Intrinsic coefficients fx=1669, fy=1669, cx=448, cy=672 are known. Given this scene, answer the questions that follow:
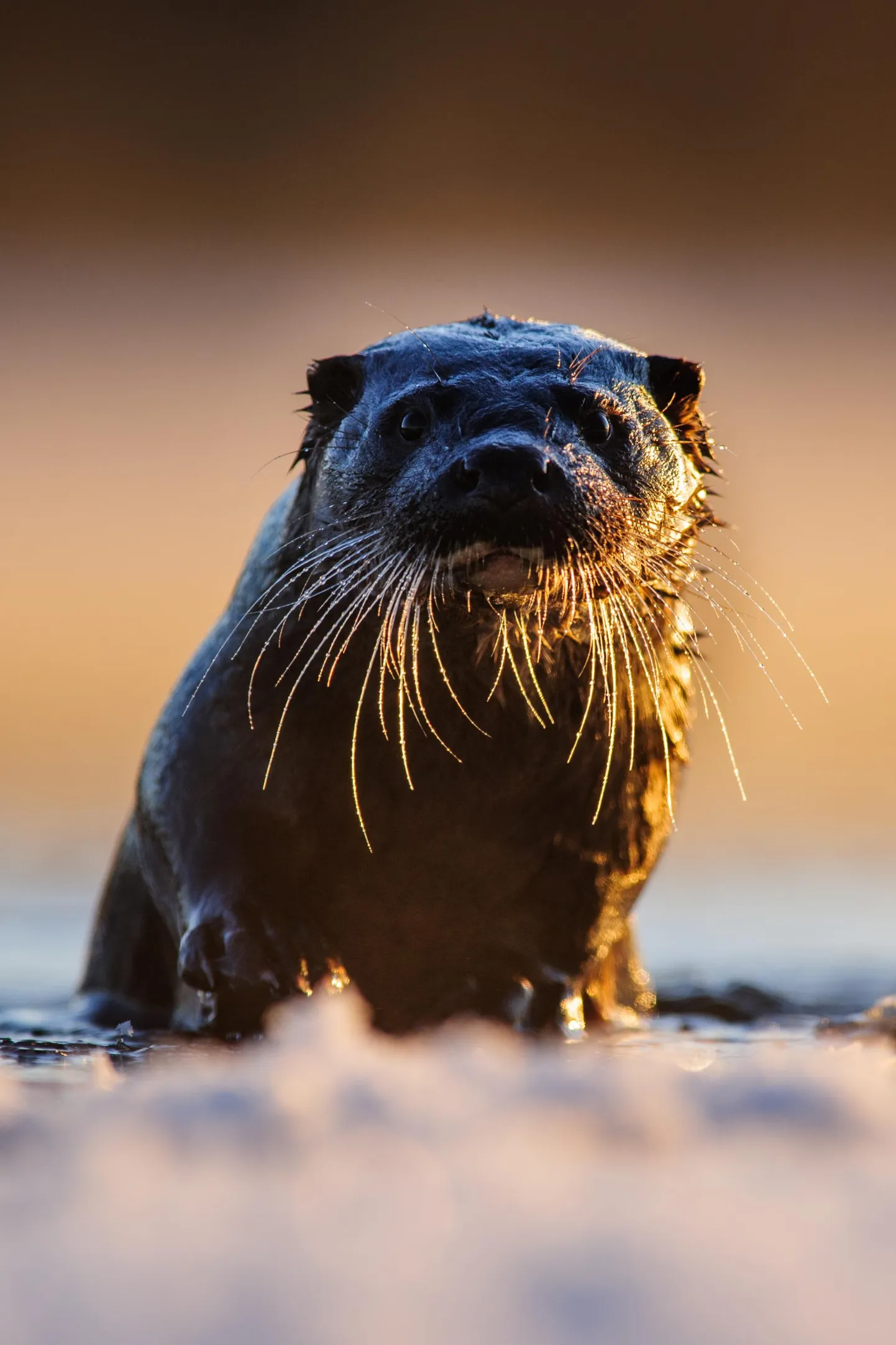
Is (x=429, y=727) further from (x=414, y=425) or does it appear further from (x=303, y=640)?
(x=414, y=425)

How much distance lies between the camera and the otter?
142 inches

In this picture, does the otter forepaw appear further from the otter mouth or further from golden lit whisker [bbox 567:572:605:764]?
the otter mouth

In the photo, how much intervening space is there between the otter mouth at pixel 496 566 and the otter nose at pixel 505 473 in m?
0.10

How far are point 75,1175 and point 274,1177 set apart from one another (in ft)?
0.62

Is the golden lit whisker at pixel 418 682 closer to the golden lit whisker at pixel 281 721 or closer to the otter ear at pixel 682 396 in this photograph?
the golden lit whisker at pixel 281 721

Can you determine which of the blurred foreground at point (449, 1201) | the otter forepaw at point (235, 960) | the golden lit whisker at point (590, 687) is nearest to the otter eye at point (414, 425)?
the golden lit whisker at point (590, 687)

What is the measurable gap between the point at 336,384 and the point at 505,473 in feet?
3.21

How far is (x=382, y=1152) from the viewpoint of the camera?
1750mm

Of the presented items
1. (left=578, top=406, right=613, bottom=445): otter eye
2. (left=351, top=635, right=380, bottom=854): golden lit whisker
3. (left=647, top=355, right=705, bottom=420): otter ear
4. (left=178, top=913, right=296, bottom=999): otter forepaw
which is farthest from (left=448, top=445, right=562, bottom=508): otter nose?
(left=178, top=913, right=296, bottom=999): otter forepaw

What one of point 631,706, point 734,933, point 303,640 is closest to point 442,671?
point 303,640

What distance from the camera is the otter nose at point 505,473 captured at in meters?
3.15

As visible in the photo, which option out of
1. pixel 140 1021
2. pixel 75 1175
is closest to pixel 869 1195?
pixel 75 1175

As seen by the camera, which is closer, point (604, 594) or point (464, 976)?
point (604, 594)

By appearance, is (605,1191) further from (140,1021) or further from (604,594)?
(140,1021)
